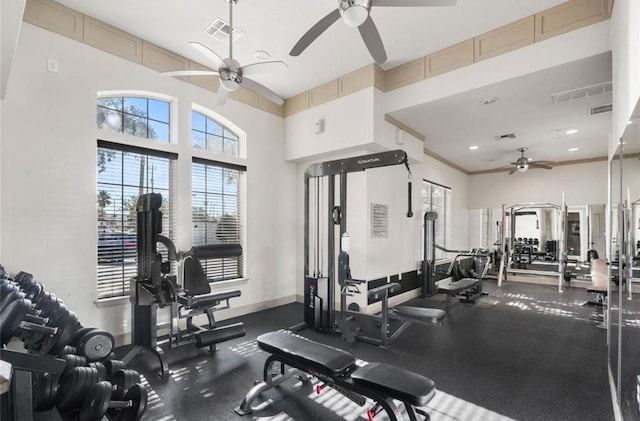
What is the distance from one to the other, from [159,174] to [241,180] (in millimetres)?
1238

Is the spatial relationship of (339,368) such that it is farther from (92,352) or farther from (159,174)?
(159,174)

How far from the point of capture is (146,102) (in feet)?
13.0

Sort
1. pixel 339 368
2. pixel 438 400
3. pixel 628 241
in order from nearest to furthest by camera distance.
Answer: pixel 628 241
pixel 339 368
pixel 438 400

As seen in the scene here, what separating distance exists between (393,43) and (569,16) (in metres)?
1.77

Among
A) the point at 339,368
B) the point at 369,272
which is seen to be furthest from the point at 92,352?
the point at 369,272

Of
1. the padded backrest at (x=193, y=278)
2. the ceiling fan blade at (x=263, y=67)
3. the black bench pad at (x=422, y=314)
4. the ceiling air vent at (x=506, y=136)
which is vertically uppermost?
the ceiling air vent at (x=506, y=136)

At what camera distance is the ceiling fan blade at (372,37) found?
8.31 ft

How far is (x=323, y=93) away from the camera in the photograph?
196 inches

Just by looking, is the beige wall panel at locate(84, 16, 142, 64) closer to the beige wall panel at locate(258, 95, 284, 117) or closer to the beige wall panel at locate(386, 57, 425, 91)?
the beige wall panel at locate(258, 95, 284, 117)

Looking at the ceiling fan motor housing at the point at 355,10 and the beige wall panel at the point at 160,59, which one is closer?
the ceiling fan motor housing at the point at 355,10

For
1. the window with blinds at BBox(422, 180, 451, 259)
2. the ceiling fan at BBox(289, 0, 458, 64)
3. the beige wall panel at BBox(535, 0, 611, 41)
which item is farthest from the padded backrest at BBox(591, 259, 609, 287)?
the ceiling fan at BBox(289, 0, 458, 64)

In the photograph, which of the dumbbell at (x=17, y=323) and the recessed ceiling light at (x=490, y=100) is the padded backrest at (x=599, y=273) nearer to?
the recessed ceiling light at (x=490, y=100)

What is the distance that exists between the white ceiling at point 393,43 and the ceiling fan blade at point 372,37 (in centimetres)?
64

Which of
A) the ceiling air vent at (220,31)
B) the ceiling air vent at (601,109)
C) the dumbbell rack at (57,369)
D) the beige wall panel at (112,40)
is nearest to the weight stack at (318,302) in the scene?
the dumbbell rack at (57,369)
